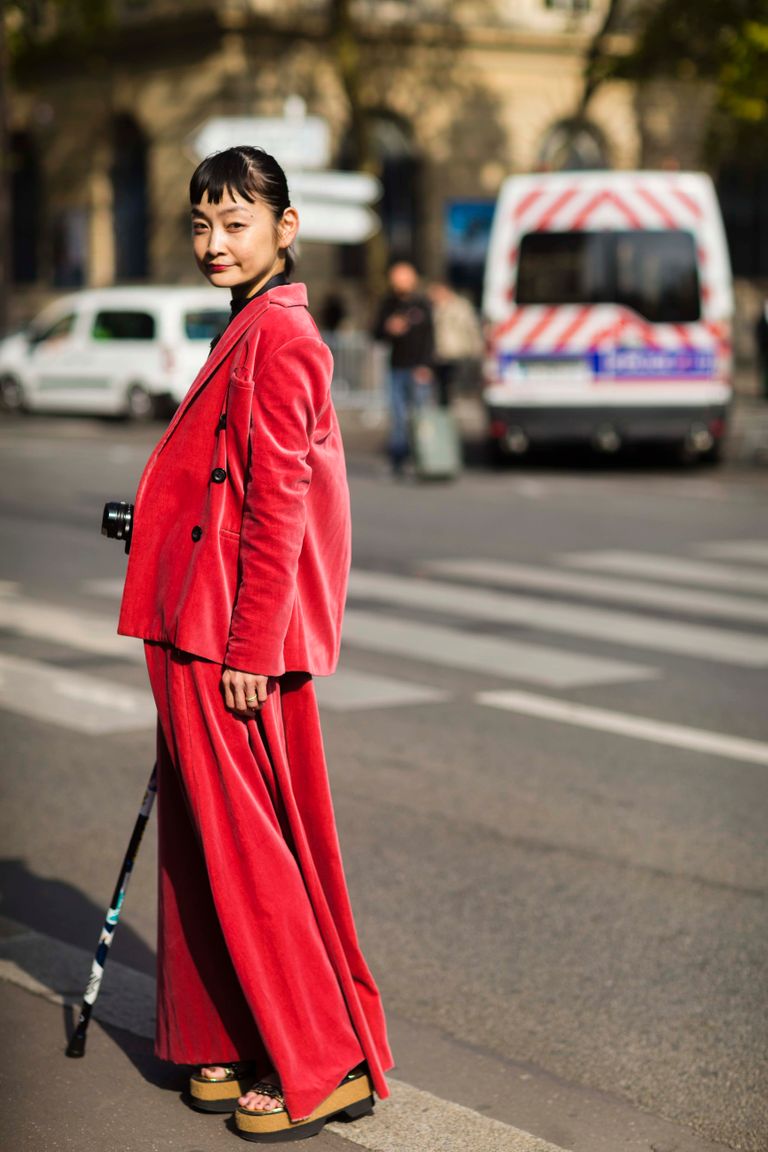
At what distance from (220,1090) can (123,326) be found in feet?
74.6

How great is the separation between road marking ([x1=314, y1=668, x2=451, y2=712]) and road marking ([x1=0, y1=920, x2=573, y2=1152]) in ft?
9.26

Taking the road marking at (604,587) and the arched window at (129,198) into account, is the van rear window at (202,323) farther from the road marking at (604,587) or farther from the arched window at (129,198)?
the road marking at (604,587)

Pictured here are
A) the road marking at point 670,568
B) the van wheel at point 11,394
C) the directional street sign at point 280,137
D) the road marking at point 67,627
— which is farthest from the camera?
the van wheel at point 11,394

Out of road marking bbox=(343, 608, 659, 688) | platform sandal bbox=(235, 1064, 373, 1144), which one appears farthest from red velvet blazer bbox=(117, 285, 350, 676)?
road marking bbox=(343, 608, 659, 688)

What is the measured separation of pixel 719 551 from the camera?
12.3 metres

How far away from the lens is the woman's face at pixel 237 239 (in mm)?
3400

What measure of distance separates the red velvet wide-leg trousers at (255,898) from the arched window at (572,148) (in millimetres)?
35839

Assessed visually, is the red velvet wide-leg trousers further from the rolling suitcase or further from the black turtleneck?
the rolling suitcase

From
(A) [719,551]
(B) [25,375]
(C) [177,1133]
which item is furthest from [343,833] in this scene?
(B) [25,375]

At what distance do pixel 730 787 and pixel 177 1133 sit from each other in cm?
320

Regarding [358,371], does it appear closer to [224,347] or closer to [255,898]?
[224,347]

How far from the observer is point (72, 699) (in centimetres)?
752

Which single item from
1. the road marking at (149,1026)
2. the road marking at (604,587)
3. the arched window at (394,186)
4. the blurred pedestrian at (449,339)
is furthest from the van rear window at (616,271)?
the arched window at (394,186)

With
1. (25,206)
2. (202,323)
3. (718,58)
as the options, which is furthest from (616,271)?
(25,206)
